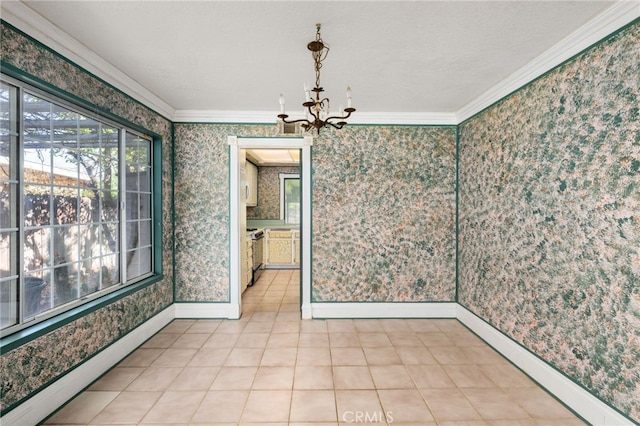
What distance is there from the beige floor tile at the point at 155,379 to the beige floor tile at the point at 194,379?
0.17 feet

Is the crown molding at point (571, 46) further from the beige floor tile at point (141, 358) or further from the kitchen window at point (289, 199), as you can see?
the kitchen window at point (289, 199)

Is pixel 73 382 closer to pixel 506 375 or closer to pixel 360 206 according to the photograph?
pixel 360 206

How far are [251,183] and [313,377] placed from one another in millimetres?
4888

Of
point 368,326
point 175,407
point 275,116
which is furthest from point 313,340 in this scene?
point 275,116

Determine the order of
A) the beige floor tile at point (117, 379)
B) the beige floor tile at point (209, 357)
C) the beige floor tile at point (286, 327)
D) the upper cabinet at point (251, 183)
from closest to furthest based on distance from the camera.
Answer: the beige floor tile at point (117, 379) < the beige floor tile at point (209, 357) < the beige floor tile at point (286, 327) < the upper cabinet at point (251, 183)

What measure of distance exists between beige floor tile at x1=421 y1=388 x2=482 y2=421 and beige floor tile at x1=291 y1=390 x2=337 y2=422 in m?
0.72

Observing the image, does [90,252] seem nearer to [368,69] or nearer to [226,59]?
[226,59]

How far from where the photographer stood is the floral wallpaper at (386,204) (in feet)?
12.7

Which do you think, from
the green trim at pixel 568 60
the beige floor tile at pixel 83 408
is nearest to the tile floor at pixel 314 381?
the beige floor tile at pixel 83 408

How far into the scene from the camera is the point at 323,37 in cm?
213

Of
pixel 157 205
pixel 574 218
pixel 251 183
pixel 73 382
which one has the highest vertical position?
pixel 251 183

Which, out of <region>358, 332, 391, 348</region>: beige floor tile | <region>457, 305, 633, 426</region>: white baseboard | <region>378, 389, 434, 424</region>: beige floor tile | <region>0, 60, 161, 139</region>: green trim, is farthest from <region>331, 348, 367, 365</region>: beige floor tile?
<region>0, 60, 161, 139</region>: green trim

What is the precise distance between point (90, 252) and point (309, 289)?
2349 mm

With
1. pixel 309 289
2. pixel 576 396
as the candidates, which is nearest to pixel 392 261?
pixel 309 289
